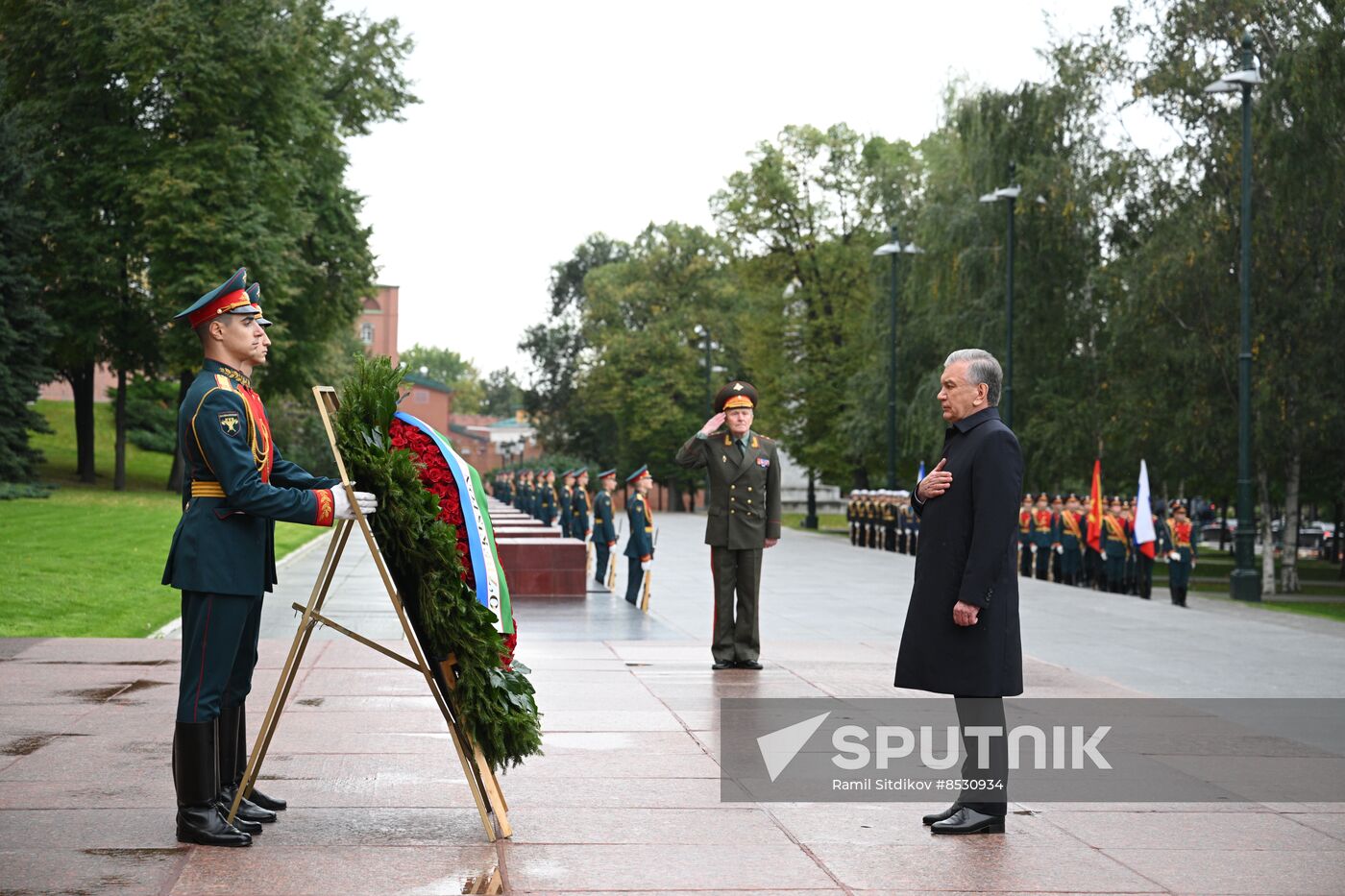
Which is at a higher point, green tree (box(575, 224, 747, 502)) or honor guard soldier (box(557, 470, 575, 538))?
green tree (box(575, 224, 747, 502))

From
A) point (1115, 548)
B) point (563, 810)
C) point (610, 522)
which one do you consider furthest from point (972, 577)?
point (1115, 548)

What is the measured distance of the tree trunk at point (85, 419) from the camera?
50.6m

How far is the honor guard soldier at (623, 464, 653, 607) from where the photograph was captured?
19828 mm

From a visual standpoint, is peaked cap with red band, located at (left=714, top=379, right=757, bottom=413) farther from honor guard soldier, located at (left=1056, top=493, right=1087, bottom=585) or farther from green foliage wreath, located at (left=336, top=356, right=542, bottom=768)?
honor guard soldier, located at (left=1056, top=493, right=1087, bottom=585)

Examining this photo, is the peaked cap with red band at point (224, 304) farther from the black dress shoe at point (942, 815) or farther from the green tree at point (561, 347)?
the green tree at point (561, 347)

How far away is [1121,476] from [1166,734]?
3076 centimetres

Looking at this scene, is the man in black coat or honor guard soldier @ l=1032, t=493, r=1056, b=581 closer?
the man in black coat

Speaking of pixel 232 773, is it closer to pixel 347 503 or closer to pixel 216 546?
pixel 216 546

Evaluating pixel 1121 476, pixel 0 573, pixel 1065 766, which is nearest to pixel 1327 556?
pixel 1121 476

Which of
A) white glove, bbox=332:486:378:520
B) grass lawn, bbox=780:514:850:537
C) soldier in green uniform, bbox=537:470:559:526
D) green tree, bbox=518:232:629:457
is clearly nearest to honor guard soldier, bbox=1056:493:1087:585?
soldier in green uniform, bbox=537:470:559:526

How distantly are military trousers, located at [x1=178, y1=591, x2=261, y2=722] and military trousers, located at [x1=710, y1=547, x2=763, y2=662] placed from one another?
5990mm

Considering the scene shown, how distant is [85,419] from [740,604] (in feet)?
145

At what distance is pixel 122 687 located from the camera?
10.1 m

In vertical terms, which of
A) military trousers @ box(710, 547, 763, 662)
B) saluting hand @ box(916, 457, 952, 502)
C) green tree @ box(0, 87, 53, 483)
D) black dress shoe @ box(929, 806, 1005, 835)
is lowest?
black dress shoe @ box(929, 806, 1005, 835)
